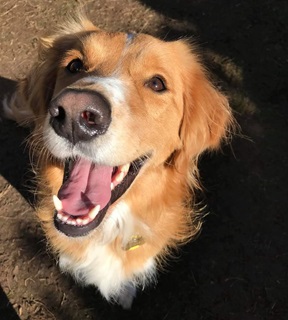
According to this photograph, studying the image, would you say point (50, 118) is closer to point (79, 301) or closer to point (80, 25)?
point (80, 25)

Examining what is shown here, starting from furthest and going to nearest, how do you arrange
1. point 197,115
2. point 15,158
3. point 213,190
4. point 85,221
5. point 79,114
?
point 15,158 < point 213,190 < point 197,115 < point 85,221 < point 79,114

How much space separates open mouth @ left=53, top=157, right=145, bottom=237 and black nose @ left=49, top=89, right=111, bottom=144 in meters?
0.53

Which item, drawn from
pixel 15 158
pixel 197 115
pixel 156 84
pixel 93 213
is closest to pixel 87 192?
pixel 93 213

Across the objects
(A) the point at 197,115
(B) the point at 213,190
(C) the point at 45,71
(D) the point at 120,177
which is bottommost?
(B) the point at 213,190

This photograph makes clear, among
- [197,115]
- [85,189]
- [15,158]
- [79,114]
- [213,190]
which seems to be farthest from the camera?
[15,158]

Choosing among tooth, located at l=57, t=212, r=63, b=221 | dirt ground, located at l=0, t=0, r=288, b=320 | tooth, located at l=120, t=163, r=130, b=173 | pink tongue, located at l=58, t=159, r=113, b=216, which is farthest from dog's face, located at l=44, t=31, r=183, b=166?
dirt ground, located at l=0, t=0, r=288, b=320

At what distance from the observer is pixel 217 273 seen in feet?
12.8

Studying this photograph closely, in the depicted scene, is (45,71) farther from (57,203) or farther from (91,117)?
(91,117)

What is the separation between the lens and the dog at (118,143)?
232 centimetres

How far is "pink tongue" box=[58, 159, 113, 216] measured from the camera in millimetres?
2719

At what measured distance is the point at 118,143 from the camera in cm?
235

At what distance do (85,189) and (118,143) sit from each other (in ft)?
1.80

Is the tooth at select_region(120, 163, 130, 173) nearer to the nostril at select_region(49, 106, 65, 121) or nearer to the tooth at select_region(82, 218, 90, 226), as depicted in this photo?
the tooth at select_region(82, 218, 90, 226)

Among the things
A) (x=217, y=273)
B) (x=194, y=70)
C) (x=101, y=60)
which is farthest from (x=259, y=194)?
(x=101, y=60)
